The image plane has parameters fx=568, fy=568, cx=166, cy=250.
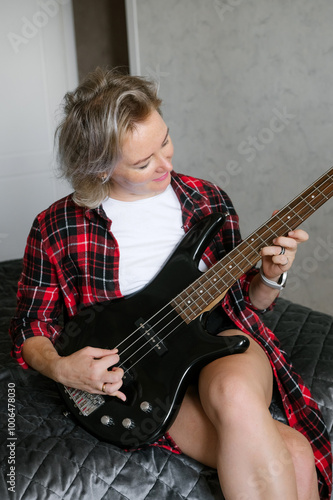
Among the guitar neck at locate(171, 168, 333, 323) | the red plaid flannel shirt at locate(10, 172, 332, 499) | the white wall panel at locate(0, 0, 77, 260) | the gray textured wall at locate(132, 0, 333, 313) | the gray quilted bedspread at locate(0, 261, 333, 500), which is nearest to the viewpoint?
the gray quilted bedspread at locate(0, 261, 333, 500)

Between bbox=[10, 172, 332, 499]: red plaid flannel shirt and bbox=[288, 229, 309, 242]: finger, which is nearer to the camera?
bbox=[288, 229, 309, 242]: finger

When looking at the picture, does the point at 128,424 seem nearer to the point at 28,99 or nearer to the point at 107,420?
the point at 107,420

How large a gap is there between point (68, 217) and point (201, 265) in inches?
13.5

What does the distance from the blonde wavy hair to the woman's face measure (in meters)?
0.02

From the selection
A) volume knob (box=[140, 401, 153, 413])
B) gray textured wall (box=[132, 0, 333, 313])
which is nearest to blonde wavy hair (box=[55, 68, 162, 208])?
volume knob (box=[140, 401, 153, 413])

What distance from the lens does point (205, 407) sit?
1128 millimetres

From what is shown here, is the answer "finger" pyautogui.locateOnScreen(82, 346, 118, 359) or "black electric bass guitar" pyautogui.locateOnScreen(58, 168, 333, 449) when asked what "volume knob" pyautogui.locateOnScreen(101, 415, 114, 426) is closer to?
"black electric bass guitar" pyautogui.locateOnScreen(58, 168, 333, 449)

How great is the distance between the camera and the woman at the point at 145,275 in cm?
108

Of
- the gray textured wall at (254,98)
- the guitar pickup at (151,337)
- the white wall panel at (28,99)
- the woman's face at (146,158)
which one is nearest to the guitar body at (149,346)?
the guitar pickup at (151,337)

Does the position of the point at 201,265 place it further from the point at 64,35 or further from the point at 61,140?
the point at 64,35

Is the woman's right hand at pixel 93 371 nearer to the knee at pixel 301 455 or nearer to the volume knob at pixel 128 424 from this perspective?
the volume knob at pixel 128 424

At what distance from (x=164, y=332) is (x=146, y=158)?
0.38 meters

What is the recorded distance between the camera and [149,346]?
4.00 feet

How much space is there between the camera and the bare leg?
3.29 feet
